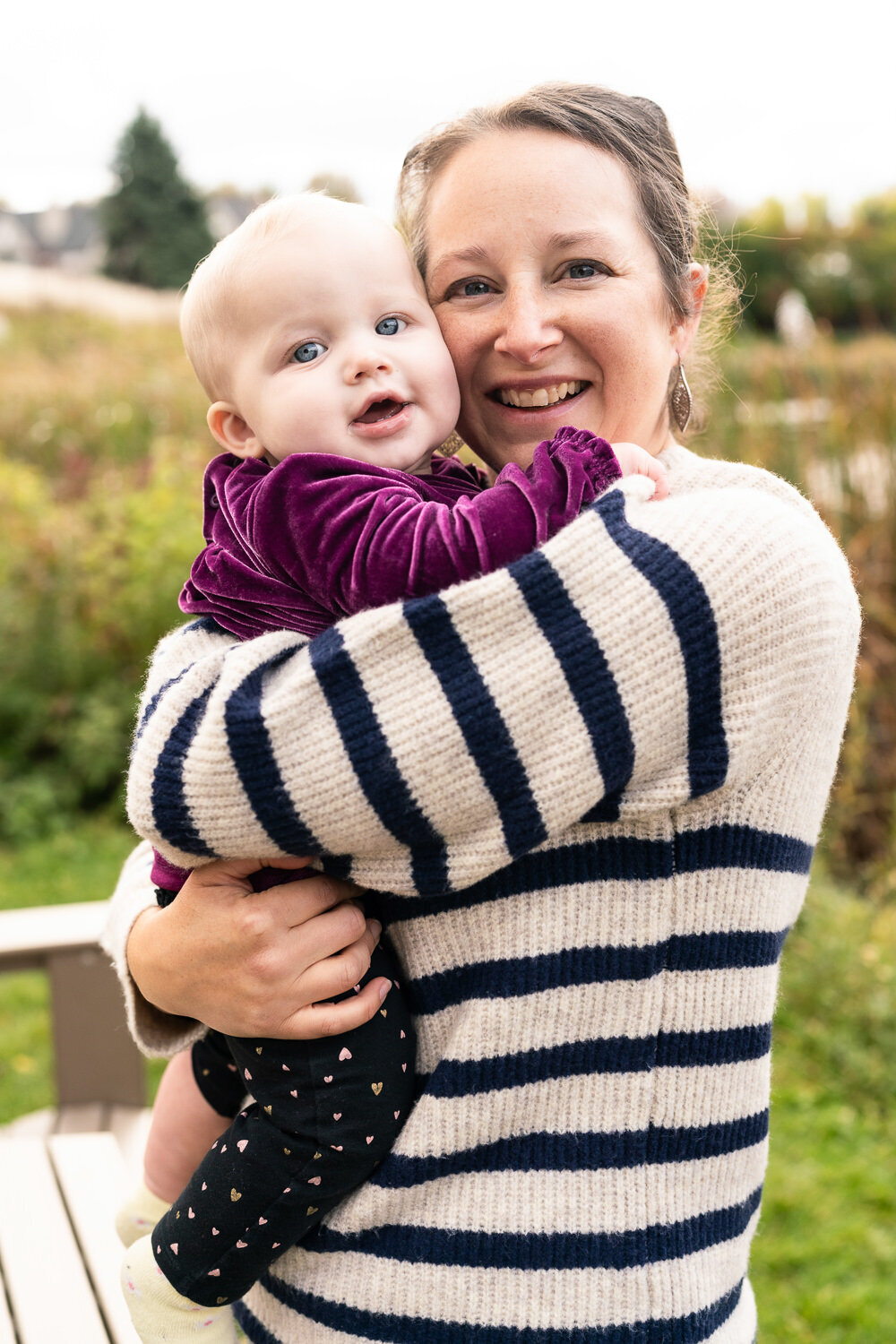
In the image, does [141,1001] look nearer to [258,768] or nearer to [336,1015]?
[336,1015]

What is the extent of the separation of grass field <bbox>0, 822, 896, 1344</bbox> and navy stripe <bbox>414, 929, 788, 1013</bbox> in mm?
1993

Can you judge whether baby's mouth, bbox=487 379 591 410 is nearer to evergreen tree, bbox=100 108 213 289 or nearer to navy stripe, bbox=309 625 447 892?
navy stripe, bbox=309 625 447 892

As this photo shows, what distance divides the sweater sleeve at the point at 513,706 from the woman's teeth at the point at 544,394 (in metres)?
0.35

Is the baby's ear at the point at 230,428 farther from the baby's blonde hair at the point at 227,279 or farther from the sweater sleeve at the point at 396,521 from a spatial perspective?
the sweater sleeve at the point at 396,521

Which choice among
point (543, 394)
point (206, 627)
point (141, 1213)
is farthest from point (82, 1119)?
point (543, 394)

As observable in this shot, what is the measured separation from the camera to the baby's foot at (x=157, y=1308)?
1261mm

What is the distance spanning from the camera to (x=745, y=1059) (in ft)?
3.91

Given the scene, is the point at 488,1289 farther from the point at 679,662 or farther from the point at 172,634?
the point at 172,634

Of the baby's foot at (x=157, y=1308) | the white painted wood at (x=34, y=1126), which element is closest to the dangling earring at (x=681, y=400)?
the baby's foot at (x=157, y=1308)

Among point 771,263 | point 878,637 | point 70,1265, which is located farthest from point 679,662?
point 771,263

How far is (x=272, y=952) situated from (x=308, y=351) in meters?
0.68

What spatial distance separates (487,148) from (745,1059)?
101 centimetres

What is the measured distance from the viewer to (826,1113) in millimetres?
3340

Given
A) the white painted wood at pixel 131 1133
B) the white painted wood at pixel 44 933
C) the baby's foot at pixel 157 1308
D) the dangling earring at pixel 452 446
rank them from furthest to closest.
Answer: the white painted wood at pixel 44 933 < the white painted wood at pixel 131 1133 < the dangling earring at pixel 452 446 < the baby's foot at pixel 157 1308
